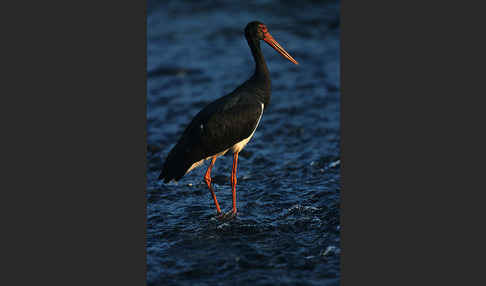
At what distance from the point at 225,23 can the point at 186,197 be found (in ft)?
29.4

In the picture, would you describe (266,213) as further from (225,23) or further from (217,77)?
(225,23)

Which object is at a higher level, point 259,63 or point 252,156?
point 259,63

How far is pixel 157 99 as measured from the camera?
10977mm

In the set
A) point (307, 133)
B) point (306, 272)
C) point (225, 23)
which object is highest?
point (225, 23)

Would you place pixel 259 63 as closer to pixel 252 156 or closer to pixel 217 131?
pixel 217 131

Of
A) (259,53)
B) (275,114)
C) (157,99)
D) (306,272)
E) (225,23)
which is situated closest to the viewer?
(306,272)

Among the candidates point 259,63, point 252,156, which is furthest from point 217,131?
point 252,156

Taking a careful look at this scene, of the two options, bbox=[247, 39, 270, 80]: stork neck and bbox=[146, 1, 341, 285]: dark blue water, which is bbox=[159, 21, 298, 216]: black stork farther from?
bbox=[146, 1, 341, 285]: dark blue water

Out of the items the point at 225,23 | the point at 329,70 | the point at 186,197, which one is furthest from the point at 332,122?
the point at 225,23

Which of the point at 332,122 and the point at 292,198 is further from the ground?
the point at 332,122

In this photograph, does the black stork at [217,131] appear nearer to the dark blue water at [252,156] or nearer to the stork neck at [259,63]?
the stork neck at [259,63]

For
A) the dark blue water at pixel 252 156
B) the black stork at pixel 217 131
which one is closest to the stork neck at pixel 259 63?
the black stork at pixel 217 131

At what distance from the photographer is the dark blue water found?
541 centimetres

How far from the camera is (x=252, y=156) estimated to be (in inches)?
337
